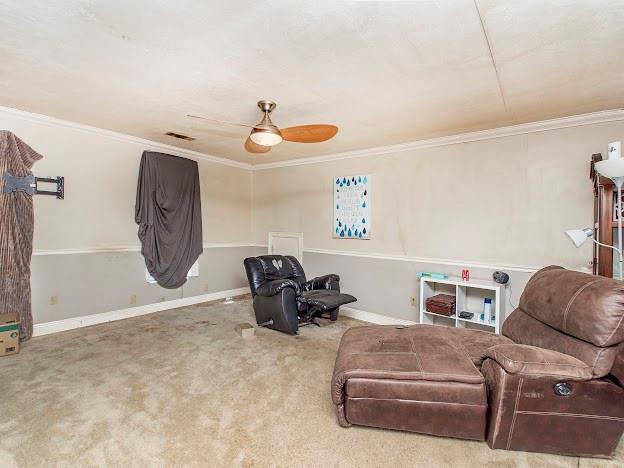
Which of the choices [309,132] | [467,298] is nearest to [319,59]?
[309,132]

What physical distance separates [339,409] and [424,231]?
258 cm

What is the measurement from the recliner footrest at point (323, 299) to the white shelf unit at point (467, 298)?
0.90 metres

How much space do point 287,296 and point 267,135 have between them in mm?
1824

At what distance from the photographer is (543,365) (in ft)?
5.52

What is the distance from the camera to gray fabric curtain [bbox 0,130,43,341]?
317 centimetres

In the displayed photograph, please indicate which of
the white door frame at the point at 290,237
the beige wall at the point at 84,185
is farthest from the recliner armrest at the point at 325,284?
the beige wall at the point at 84,185

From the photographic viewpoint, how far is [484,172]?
354cm

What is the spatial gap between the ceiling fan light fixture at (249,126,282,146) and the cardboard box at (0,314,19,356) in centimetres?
288

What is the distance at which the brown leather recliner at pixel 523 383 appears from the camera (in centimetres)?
167

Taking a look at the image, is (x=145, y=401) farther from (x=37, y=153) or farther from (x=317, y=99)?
(x=37, y=153)

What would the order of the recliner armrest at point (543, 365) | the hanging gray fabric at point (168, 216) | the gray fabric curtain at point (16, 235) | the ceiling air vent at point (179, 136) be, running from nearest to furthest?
the recliner armrest at point (543, 365) < the gray fabric curtain at point (16, 235) < the ceiling air vent at point (179, 136) < the hanging gray fabric at point (168, 216)

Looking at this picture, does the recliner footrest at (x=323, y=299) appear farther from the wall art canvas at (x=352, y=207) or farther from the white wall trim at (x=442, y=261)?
the wall art canvas at (x=352, y=207)

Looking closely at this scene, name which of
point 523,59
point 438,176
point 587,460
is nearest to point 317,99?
point 523,59

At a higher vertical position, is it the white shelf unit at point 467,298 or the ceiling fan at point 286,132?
the ceiling fan at point 286,132
